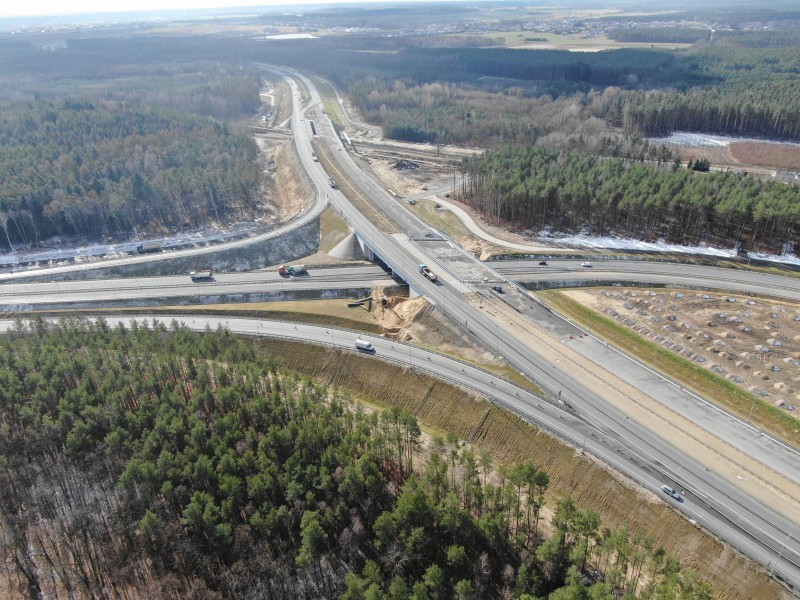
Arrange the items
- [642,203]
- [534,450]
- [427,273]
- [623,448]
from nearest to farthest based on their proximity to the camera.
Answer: [623,448] < [534,450] < [427,273] < [642,203]

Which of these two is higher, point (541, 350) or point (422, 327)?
point (541, 350)

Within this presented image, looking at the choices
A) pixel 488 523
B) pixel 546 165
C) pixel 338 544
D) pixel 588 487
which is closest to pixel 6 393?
pixel 338 544

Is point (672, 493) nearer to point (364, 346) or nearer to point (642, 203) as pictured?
point (364, 346)

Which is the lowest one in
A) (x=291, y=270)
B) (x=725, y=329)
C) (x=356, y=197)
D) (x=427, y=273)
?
(x=291, y=270)

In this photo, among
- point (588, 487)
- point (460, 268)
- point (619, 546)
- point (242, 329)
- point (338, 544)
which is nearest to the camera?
point (619, 546)

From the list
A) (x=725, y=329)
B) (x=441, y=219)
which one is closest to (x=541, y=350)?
(x=725, y=329)

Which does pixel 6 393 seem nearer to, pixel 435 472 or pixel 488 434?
pixel 435 472
